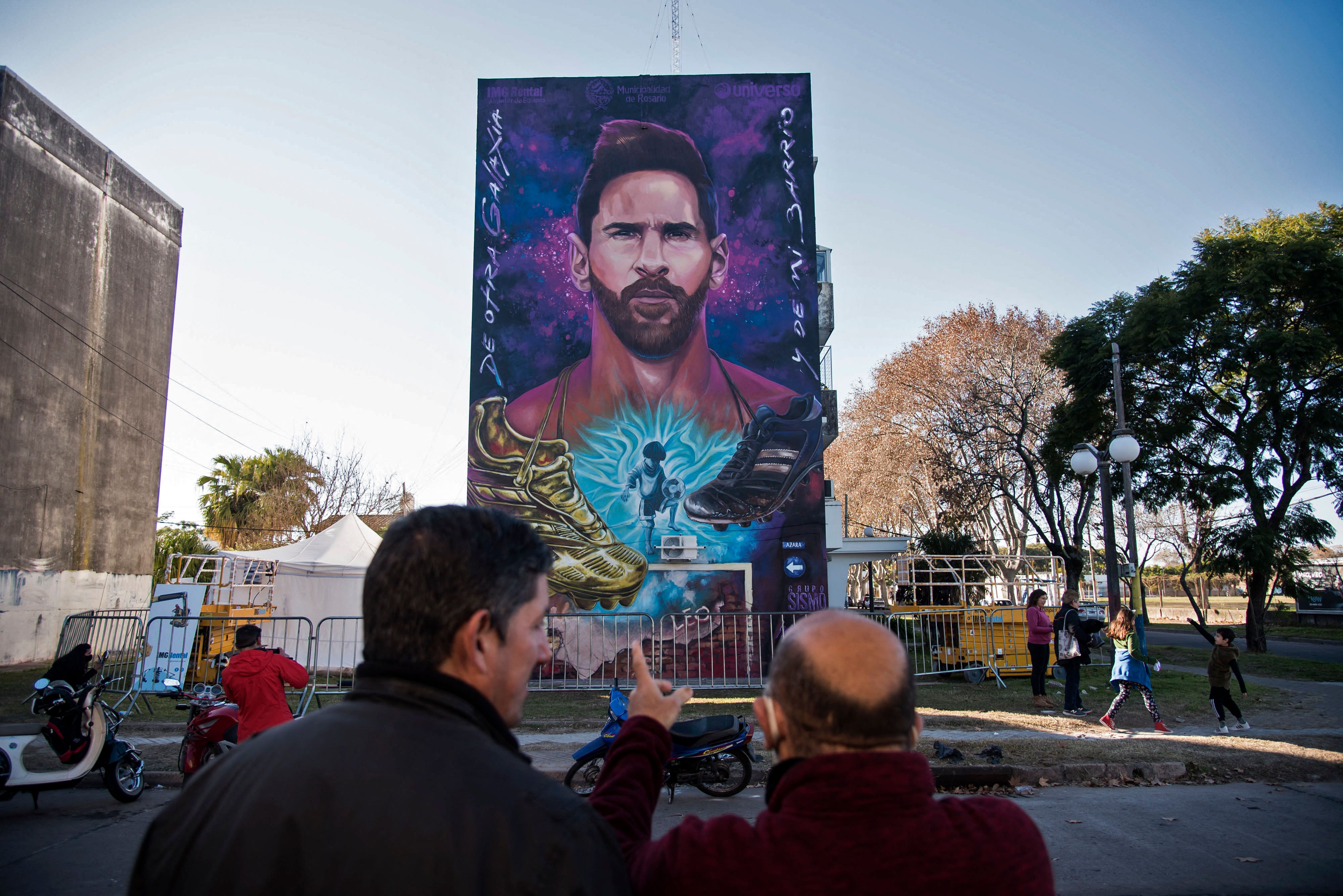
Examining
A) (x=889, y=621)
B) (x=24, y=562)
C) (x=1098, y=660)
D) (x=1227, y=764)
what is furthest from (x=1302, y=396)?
(x=24, y=562)

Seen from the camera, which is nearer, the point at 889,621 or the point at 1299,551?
the point at 889,621

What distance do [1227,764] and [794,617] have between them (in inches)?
332

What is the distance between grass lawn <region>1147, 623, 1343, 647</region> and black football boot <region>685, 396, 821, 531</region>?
18.0m

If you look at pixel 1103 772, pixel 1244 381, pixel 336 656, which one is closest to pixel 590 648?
pixel 336 656

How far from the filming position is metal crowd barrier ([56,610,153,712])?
14000 mm

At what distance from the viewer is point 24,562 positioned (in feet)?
71.8

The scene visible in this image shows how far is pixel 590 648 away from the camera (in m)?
18.0

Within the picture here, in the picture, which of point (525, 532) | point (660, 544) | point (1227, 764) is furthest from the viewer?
point (660, 544)

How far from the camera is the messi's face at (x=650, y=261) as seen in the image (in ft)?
67.7

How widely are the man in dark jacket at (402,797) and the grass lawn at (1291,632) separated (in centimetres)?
3234

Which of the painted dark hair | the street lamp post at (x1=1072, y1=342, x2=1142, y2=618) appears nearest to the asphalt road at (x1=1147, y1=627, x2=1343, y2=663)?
the street lamp post at (x1=1072, y1=342, x2=1142, y2=618)

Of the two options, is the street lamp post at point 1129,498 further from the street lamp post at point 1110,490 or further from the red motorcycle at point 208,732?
the red motorcycle at point 208,732

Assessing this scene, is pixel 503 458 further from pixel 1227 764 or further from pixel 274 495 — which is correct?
pixel 274 495

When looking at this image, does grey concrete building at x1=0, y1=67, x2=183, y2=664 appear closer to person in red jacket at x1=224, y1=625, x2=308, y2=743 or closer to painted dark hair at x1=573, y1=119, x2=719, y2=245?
painted dark hair at x1=573, y1=119, x2=719, y2=245
